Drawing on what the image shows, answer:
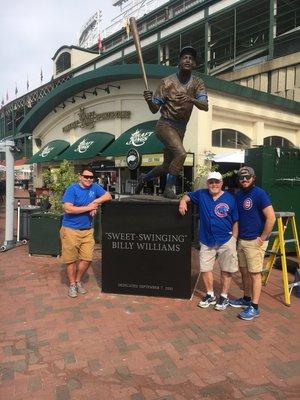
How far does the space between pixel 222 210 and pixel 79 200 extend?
6.05 ft

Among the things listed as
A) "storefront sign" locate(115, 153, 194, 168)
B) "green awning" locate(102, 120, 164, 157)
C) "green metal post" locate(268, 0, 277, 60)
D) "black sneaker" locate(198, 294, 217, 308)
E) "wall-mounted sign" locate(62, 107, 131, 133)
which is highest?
"green metal post" locate(268, 0, 277, 60)

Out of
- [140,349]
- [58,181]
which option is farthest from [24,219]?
[140,349]

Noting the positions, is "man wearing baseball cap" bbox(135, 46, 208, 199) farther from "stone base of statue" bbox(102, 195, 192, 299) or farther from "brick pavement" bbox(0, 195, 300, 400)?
"brick pavement" bbox(0, 195, 300, 400)

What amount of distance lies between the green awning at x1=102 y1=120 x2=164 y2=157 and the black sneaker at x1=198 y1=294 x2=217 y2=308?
877 centimetres

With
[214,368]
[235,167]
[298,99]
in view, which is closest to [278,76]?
[298,99]

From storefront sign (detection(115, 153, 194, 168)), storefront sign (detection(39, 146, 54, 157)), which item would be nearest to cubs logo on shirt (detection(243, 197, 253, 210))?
storefront sign (detection(115, 153, 194, 168))

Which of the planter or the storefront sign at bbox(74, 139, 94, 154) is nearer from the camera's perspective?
the planter

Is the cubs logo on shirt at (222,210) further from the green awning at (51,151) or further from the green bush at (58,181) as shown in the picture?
the green awning at (51,151)

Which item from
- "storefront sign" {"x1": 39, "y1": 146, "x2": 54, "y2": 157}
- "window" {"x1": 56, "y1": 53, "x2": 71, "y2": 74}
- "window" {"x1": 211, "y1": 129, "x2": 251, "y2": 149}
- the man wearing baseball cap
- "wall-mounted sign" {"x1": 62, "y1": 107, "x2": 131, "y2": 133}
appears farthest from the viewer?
"window" {"x1": 56, "y1": 53, "x2": 71, "y2": 74}

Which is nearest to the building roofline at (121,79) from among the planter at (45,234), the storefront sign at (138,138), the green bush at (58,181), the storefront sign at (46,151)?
the storefront sign at (138,138)

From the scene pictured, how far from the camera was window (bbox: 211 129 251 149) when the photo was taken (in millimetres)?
14234

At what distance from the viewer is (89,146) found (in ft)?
58.1

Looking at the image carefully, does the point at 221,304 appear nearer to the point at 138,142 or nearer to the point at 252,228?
the point at 252,228

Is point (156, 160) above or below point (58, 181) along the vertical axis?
above
